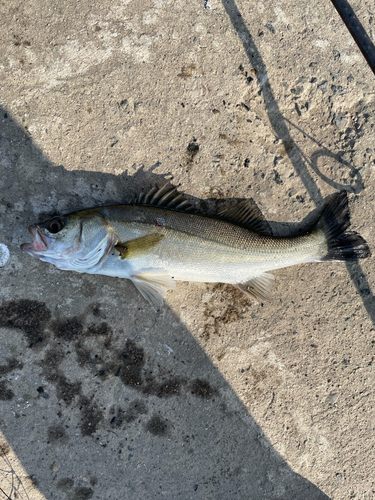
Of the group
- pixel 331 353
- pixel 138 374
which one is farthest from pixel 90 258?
pixel 331 353

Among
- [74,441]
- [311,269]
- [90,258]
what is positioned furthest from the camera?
[311,269]

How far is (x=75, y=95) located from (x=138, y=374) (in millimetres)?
3169

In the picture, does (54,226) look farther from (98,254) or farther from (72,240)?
(98,254)

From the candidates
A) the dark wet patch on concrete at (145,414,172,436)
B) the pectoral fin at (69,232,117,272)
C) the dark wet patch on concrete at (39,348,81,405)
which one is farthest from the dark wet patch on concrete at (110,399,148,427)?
the pectoral fin at (69,232,117,272)

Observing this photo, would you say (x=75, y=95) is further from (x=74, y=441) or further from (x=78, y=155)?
(x=74, y=441)

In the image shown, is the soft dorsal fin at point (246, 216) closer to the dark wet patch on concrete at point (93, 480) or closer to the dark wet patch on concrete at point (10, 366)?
the dark wet patch on concrete at point (10, 366)

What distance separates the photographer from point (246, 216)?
3592 mm

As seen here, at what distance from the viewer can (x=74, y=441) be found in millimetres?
3564

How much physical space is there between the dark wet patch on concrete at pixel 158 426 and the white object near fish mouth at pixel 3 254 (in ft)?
7.81

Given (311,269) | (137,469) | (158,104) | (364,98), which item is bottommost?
(137,469)

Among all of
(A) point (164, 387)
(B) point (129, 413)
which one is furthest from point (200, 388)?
(B) point (129, 413)

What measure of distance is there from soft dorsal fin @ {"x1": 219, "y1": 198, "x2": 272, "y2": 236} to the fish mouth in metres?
1.81

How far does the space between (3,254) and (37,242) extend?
0.74 m

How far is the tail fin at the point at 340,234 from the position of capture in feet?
11.7
